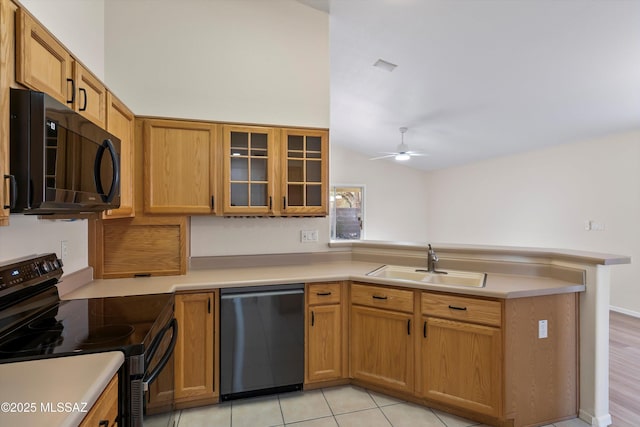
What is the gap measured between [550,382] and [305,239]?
2066mm

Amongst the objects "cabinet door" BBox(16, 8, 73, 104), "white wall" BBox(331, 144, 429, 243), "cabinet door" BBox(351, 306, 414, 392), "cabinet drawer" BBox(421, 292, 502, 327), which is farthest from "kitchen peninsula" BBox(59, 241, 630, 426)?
"white wall" BBox(331, 144, 429, 243)

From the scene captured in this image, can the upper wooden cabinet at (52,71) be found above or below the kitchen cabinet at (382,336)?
above

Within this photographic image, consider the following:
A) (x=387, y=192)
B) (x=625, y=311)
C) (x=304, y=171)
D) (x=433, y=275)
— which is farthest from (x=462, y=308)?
(x=387, y=192)

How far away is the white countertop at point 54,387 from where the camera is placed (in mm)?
793

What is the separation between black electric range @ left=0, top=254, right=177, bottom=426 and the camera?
119cm

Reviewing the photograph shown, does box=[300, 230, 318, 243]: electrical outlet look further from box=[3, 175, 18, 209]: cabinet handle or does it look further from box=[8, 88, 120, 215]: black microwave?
box=[3, 175, 18, 209]: cabinet handle

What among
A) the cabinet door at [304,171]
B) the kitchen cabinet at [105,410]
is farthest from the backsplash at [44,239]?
the cabinet door at [304,171]

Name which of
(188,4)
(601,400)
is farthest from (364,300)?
(188,4)

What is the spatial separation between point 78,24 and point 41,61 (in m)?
1.16

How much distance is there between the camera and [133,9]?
8.43ft

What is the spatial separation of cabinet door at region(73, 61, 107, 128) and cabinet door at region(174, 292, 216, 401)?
1209mm

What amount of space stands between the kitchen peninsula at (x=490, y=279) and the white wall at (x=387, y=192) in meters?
5.09

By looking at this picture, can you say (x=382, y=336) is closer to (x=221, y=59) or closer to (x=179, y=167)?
(x=179, y=167)

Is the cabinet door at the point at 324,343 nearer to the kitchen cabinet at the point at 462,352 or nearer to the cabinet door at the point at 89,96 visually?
the kitchen cabinet at the point at 462,352
